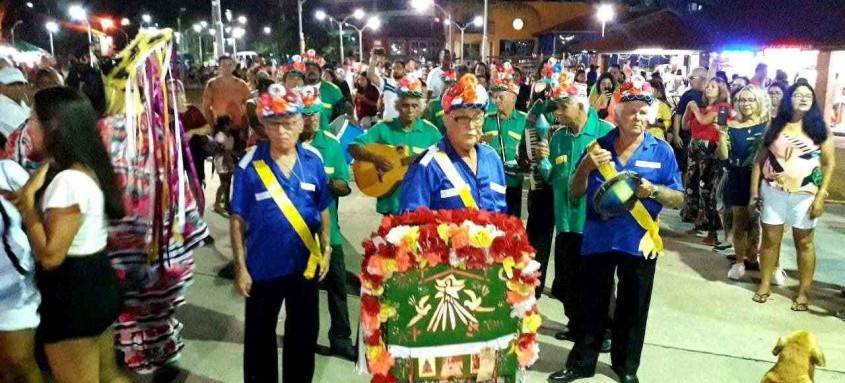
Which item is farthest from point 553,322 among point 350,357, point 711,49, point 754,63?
point 754,63

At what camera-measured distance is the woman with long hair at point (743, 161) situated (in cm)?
651

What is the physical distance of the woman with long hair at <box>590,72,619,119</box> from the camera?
891 cm

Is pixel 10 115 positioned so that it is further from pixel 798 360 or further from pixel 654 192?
pixel 798 360

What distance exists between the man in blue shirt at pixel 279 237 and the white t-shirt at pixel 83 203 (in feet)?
2.47

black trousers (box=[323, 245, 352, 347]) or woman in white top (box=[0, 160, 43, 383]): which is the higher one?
woman in white top (box=[0, 160, 43, 383])

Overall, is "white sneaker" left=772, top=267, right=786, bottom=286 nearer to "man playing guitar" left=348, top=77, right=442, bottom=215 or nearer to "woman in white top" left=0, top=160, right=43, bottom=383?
"man playing guitar" left=348, top=77, right=442, bottom=215

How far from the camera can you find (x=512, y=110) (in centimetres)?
645

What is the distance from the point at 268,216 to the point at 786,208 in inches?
174

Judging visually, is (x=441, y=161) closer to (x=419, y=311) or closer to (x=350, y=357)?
(x=419, y=311)

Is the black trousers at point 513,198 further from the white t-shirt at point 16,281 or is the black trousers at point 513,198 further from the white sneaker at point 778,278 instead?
the white t-shirt at point 16,281

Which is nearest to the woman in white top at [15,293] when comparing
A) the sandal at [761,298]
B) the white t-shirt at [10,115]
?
the white t-shirt at [10,115]

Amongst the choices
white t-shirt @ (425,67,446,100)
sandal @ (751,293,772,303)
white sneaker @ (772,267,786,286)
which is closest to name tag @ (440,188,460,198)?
sandal @ (751,293,772,303)

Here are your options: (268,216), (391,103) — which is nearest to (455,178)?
(268,216)

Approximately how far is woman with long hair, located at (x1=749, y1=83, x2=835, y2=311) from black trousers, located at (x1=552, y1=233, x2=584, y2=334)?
180 centimetres
